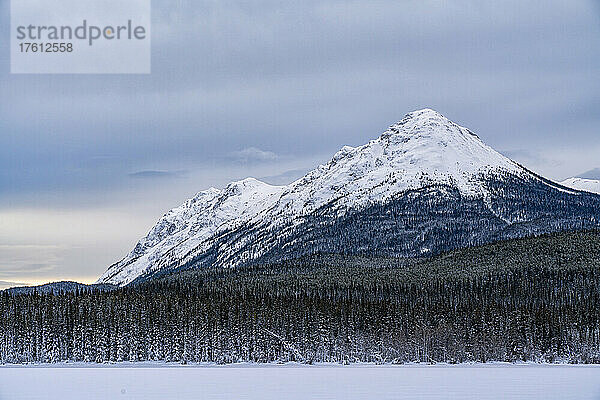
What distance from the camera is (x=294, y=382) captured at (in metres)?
122

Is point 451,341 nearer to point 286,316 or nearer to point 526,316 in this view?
point 526,316

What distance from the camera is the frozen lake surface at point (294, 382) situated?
100 m

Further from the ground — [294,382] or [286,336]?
[286,336]

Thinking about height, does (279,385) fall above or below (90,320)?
below

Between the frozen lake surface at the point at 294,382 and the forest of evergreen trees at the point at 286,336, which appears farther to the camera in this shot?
the forest of evergreen trees at the point at 286,336

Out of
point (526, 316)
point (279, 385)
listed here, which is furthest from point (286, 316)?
point (279, 385)

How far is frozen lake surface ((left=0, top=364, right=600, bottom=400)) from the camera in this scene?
100 m

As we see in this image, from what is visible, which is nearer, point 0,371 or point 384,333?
point 0,371

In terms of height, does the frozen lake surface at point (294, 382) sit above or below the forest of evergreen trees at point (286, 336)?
below

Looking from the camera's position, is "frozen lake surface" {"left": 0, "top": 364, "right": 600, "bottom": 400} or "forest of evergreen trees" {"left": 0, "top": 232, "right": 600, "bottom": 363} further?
"forest of evergreen trees" {"left": 0, "top": 232, "right": 600, "bottom": 363}

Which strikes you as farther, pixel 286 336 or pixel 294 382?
pixel 286 336

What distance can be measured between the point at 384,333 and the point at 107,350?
56565 millimetres

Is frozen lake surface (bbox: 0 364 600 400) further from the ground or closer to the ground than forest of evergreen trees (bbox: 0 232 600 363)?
closer to the ground

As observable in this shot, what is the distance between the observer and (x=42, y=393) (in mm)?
102562
